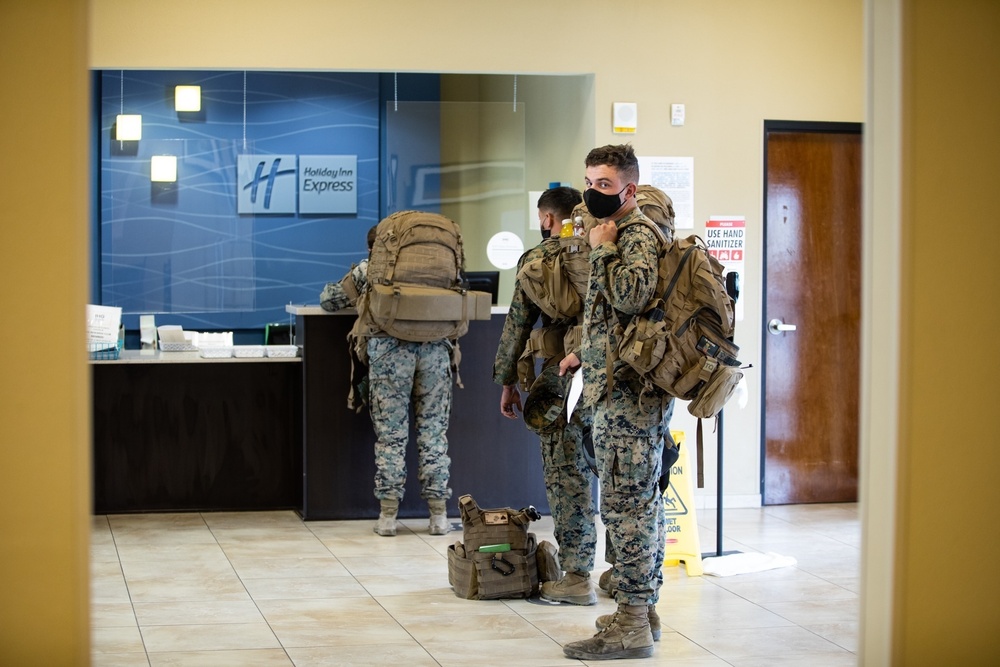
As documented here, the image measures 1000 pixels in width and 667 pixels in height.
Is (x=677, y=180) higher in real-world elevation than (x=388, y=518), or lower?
higher

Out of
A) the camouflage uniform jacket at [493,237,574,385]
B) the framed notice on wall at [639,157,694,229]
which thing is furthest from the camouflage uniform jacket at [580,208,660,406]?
the framed notice on wall at [639,157,694,229]

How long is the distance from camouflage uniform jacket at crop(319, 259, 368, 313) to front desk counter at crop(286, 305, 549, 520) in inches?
3.8

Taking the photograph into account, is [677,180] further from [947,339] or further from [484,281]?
[947,339]

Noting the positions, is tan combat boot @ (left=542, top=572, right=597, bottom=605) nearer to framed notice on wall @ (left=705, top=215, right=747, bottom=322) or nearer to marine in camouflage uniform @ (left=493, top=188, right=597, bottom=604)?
marine in camouflage uniform @ (left=493, top=188, right=597, bottom=604)

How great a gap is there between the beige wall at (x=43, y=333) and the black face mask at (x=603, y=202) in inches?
73.7

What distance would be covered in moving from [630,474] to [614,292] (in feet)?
2.04

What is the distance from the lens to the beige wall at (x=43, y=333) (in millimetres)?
2629

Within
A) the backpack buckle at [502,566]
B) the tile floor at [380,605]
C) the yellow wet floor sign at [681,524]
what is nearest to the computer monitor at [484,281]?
the tile floor at [380,605]

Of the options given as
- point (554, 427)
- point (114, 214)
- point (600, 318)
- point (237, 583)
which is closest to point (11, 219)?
point (600, 318)

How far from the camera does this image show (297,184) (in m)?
8.73

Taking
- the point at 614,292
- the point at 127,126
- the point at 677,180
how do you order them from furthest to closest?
the point at 127,126 < the point at 677,180 < the point at 614,292

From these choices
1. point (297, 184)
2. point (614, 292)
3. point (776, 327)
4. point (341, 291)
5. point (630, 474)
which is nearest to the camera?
point (614, 292)

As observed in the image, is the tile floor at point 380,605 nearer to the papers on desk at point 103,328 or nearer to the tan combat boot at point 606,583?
the tan combat boot at point 606,583

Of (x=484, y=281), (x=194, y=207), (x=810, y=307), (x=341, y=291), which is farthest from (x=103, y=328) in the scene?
(x=810, y=307)
